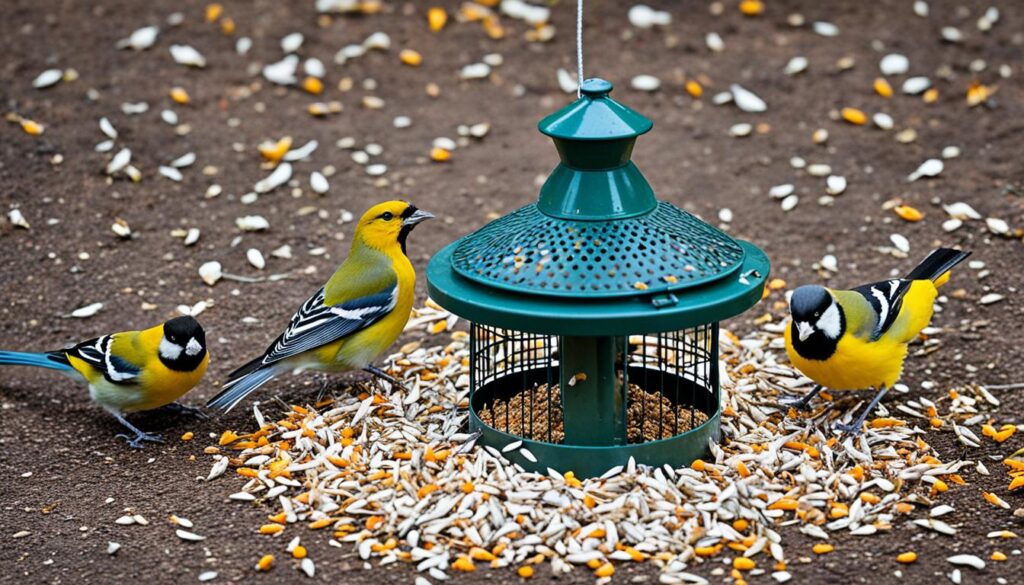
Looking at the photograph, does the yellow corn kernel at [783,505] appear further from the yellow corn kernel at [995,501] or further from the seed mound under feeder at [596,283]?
the yellow corn kernel at [995,501]

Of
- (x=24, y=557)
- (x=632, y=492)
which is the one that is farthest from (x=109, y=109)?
(x=632, y=492)

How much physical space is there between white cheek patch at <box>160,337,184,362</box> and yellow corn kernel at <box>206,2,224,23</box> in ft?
16.7

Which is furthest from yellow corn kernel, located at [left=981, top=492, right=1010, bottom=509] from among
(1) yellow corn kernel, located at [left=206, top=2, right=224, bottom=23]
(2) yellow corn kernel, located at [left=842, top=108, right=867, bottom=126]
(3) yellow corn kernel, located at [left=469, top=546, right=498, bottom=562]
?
(1) yellow corn kernel, located at [left=206, top=2, right=224, bottom=23]

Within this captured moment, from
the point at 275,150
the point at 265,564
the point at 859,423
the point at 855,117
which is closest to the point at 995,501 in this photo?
the point at 859,423

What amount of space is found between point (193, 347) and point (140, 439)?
53cm

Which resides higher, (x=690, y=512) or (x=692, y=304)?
(x=692, y=304)

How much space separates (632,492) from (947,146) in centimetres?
492

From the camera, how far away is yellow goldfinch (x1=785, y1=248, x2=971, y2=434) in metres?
5.77

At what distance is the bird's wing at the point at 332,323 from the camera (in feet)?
20.3

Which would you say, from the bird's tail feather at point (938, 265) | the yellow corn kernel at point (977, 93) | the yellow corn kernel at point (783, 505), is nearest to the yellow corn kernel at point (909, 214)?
the yellow corn kernel at point (977, 93)

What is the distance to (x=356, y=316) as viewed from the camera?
6.21m

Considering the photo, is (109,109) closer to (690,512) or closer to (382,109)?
(382,109)

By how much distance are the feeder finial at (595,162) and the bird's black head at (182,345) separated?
6.45 feet

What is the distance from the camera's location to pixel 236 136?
30.6ft
